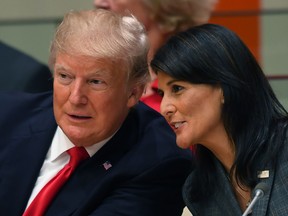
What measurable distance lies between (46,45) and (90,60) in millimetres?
2705

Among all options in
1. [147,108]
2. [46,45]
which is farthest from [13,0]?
[147,108]

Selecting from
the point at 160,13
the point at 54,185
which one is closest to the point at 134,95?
the point at 54,185

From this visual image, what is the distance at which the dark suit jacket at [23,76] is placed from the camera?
9.94ft

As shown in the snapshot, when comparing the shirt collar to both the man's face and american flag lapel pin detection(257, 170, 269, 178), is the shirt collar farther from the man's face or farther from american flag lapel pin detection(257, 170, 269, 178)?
american flag lapel pin detection(257, 170, 269, 178)

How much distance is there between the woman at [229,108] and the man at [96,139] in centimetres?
16

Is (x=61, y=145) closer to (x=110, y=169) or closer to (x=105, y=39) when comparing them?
(x=110, y=169)

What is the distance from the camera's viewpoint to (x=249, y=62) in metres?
2.28

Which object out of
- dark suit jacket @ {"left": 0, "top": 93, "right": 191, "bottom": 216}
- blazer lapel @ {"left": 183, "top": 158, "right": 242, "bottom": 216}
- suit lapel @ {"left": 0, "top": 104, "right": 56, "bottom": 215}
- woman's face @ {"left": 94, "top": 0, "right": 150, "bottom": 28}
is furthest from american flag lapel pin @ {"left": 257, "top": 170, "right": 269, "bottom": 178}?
woman's face @ {"left": 94, "top": 0, "right": 150, "bottom": 28}

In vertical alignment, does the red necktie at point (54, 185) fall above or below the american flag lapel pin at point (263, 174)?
above

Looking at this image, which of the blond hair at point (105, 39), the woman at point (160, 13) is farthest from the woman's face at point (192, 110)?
the woman at point (160, 13)

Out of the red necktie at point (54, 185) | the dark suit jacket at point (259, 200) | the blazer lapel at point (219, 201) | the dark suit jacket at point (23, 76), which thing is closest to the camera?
the dark suit jacket at point (259, 200)

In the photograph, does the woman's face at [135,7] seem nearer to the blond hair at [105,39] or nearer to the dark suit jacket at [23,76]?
the dark suit jacket at [23,76]

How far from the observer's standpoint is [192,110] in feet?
7.46

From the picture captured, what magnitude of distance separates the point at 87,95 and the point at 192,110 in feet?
1.07
